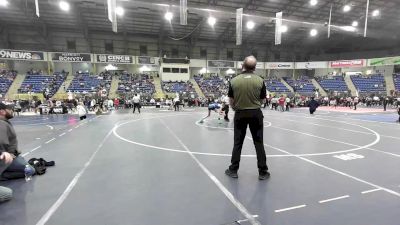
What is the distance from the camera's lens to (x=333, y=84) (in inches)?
1737

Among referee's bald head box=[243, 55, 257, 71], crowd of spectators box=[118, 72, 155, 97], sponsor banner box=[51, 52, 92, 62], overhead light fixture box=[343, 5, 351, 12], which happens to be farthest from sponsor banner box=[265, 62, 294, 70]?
referee's bald head box=[243, 55, 257, 71]

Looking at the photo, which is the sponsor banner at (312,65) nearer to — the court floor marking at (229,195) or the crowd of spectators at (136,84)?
the crowd of spectators at (136,84)

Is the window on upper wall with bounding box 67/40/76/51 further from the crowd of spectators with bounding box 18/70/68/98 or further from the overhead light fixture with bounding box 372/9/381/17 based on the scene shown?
the overhead light fixture with bounding box 372/9/381/17

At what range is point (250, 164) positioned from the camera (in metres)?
5.43

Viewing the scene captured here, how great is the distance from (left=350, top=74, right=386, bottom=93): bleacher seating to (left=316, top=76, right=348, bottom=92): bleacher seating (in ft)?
5.57

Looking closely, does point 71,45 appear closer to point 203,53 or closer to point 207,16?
point 203,53

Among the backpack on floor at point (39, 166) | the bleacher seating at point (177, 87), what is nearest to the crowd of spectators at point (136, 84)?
the bleacher seating at point (177, 87)

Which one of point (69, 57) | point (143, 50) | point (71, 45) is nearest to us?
point (69, 57)

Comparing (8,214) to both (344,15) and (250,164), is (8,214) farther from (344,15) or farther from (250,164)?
A: (344,15)

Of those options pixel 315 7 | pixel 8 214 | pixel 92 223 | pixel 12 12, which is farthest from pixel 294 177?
pixel 12 12

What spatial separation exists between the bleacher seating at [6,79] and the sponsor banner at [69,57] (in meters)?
5.29

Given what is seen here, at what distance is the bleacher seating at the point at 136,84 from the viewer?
119 ft

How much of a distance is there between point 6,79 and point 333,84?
48.6 metres

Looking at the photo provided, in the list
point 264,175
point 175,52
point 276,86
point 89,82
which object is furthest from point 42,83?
point 264,175
